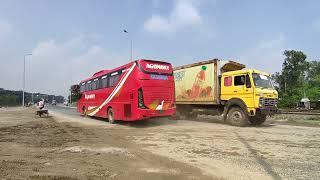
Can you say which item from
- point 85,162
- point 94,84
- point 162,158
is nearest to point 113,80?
point 94,84

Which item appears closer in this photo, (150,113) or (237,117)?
(150,113)

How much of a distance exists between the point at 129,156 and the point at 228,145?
3.62 m

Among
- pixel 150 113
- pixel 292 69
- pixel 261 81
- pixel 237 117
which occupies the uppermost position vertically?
pixel 292 69

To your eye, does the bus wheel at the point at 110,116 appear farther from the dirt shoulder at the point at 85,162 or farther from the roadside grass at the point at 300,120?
the roadside grass at the point at 300,120

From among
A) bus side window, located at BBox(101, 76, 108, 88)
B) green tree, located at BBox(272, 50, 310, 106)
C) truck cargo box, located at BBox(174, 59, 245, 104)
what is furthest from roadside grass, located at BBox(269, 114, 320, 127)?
green tree, located at BBox(272, 50, 310, 106)

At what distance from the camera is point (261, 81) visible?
18547 millimetres

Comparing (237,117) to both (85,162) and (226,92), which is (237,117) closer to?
(226,92)

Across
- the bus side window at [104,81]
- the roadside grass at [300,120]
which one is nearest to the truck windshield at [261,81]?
the roadside grass at [300,120]

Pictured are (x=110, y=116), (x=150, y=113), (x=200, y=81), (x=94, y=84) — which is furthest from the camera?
(x=94, y=84)

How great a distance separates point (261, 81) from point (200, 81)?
412cm

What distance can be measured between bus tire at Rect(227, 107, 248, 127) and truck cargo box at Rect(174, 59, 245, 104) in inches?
47.4

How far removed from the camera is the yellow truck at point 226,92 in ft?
59.8

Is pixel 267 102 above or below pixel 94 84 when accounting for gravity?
below

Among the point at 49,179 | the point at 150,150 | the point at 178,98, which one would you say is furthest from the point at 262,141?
the point at 178,98
